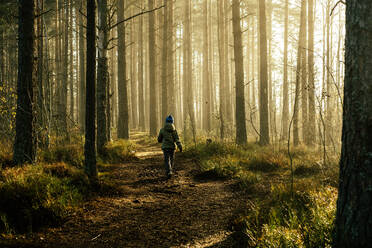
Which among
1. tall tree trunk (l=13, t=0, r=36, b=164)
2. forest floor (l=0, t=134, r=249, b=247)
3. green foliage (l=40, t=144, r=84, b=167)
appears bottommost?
forest floor (l=0, t=134, r=249, b=247)

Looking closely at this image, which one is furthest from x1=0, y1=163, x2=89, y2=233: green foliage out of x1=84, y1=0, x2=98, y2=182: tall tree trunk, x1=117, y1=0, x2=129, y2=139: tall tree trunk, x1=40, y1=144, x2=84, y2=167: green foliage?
x1=117, y1=0, x2=129, y2=139: tall tree trunk

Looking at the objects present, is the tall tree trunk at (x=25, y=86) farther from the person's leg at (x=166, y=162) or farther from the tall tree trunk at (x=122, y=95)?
the tall tree trunk at (x=122, y=95)

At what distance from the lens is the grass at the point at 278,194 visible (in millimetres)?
3123

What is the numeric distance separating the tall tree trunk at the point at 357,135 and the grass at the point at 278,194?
0.57m

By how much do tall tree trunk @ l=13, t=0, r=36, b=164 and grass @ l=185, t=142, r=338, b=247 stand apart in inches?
200

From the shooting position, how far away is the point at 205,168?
26.2ft

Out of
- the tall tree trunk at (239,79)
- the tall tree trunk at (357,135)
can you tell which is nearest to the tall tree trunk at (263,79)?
the tall tree trunk at (239,79)

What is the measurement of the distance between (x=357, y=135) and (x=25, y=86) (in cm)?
748

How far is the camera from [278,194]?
4832 mm

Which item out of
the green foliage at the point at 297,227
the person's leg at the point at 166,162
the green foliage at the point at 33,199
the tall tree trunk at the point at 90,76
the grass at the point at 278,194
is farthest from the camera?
the person's leg at the point at 166,162

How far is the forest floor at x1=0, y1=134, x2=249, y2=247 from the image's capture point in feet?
12.3

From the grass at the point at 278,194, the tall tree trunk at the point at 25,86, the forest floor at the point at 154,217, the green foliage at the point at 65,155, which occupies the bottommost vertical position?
the forest floor at the point at 154,217

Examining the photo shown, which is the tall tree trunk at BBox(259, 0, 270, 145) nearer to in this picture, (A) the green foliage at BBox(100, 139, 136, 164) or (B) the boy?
(B) the boy

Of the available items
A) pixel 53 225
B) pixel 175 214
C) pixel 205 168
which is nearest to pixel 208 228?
pixel 175 214
